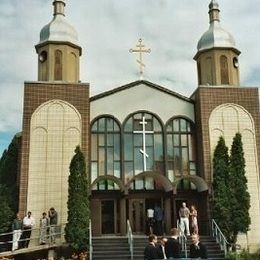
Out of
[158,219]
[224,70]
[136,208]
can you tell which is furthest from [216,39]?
[158,219]

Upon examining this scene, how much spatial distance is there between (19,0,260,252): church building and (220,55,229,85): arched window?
50 millimetres

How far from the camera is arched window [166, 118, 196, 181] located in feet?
78.4

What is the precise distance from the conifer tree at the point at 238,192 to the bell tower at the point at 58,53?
8339 millimetres

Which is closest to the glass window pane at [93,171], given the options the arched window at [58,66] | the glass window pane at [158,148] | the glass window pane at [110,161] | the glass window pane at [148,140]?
the glass window pane at [110,161]

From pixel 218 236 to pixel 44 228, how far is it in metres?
7.31

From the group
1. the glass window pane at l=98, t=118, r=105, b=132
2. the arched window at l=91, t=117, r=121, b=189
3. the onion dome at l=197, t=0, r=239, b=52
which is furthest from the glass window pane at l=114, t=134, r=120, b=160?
the onion dome at l=197, t=0, r=239, b=52

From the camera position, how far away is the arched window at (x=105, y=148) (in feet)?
77.0

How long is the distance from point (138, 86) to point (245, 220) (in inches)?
321

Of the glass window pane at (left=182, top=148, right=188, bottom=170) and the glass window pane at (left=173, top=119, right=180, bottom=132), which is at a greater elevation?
the glass window pane at (left=173, top=119, right=180, bottom=132)

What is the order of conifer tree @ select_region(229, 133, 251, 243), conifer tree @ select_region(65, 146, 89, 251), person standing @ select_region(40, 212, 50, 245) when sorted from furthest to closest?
conifer tree @ select_region(229, 133, 251, 243), person standing @ select_region(40, 212, 50, 245), conifer tree @ select_region(65, 146, 89, 251)

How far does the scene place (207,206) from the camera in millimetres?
22766

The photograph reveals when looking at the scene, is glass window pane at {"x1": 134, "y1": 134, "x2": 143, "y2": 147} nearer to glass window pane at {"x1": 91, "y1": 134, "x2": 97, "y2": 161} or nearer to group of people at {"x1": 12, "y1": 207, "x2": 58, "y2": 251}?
glass window pane at {"x1": 91, "y1": 134, "x2": 97, "y2": 161}

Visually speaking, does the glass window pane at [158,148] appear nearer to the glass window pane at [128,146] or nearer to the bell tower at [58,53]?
the glass window pane at [128,146]

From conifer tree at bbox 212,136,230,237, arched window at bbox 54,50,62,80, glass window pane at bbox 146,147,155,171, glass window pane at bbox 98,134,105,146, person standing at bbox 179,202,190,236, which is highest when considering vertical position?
arched window at bbox 54,50,62,80
